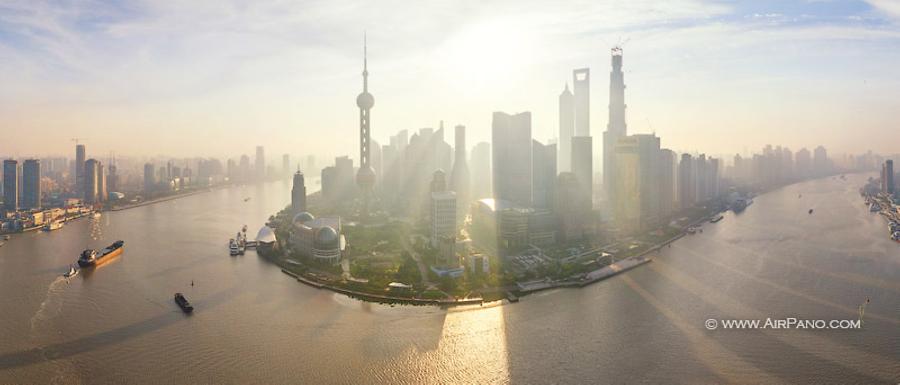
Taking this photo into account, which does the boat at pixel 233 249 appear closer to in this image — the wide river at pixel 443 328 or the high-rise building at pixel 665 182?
the wide river at pixel 443 328

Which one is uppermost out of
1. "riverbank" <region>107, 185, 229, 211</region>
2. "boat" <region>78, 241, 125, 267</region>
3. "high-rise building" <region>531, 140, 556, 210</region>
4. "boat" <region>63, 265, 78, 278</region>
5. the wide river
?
"high-rise building" <region>531, 140, 556, 210</region>

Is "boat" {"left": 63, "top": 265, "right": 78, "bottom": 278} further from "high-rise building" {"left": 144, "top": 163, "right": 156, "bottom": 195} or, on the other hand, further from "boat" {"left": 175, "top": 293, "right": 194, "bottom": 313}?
"high-rise building" {"left": 144, "top": 163, "right": 156, "bottom": 195}

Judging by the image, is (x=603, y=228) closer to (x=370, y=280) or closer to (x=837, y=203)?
(x=370, y=280)

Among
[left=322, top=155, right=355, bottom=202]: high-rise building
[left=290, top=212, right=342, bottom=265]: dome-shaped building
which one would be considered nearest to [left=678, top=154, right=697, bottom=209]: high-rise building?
[left=290, top=212, right=342, bottom=265]: dome-shaped building

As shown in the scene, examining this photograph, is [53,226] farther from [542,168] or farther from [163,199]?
[542,168]

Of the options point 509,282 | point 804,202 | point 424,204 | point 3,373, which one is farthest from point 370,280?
point 804,202

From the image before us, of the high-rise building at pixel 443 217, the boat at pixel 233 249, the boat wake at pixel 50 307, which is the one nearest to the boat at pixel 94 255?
the boat wake at pixel 50 307

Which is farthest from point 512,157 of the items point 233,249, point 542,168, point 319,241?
point 233,249

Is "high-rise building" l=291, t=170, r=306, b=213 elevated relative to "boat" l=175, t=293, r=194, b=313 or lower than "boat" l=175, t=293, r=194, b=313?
elevated
